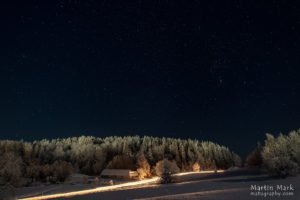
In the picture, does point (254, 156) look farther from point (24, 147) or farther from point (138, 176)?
point (24, 147)

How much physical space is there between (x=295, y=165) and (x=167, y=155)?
46.9 m

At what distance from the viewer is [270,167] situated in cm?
3375

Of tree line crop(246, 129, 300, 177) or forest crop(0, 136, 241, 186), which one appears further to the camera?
forest crop(0, 136, 241, 186)

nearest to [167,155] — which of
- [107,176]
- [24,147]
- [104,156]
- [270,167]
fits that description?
[104,156]

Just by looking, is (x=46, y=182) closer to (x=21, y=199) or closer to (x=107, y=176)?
(x=107, y=176)

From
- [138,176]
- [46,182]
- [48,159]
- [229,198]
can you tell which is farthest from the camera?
[48,159]

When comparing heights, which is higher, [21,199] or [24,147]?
[24,147]

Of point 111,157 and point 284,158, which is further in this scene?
point 111,157

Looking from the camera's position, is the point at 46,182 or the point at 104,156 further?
the point at 104,156

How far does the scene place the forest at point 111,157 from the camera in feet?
177

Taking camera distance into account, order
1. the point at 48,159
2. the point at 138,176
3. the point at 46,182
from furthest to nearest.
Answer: the point at 48,159
the point at 138,176
the point at 46,182

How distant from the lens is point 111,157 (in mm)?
78438

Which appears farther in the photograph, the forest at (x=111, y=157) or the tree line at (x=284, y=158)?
the forest at (x=111, y=157)

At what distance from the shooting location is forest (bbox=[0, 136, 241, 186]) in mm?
54062
